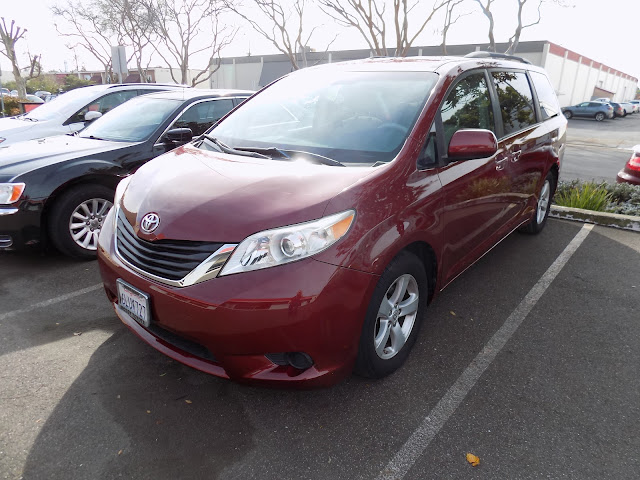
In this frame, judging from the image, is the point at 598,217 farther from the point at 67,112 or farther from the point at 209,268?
the point at 67,112

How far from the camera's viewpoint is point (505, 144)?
366cm

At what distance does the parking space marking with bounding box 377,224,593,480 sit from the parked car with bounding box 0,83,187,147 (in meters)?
5.54

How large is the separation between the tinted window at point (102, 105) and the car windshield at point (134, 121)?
2.18 metres


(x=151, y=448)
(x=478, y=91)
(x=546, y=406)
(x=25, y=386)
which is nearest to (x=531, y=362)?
(x=546, y=406)

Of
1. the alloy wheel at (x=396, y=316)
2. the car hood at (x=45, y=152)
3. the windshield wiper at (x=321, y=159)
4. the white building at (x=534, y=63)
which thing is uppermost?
the white building at (x=534, y=63)

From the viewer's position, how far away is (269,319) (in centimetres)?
207

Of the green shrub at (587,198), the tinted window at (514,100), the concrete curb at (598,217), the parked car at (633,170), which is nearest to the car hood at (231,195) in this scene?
the tinted window at (514,100)

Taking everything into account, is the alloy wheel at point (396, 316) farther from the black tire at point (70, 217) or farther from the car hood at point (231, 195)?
the black tire at point (70, 217)

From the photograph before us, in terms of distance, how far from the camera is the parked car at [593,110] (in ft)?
116

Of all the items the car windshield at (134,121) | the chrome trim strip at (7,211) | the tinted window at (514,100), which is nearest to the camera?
the tinted window at (514,100)

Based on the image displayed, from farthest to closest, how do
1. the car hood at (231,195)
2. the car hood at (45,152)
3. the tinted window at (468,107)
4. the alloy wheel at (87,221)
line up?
1. the alloy wheel at (87,221)
2. the car hood at (45,152)
3. the tinted window at (468,107)
4. the car hood at (231,195)

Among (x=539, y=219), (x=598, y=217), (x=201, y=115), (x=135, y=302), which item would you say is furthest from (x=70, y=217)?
(x=598, y=217)

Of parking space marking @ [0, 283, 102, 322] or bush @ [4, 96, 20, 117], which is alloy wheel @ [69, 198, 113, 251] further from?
bush @ [4, 96, 20, 117]

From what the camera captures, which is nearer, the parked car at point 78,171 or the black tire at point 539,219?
the parked car at point 78,171
